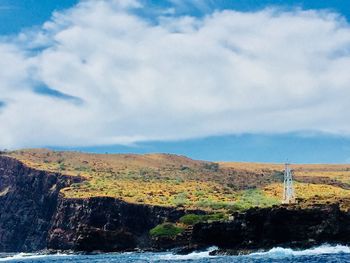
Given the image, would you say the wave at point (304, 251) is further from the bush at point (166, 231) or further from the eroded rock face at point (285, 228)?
the bush at point (166, 231)

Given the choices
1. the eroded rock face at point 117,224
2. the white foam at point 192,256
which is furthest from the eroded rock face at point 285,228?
the eroded rock face at point 117,224

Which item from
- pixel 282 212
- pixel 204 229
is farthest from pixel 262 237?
Result: pixel 204 229

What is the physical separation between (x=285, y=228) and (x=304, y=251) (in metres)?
8.21

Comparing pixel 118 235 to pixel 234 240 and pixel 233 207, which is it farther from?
pixel 234 240

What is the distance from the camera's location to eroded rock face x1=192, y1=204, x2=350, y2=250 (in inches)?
4505

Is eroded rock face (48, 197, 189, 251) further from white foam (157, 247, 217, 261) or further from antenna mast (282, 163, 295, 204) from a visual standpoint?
white foam (157, 247, 217, 261)

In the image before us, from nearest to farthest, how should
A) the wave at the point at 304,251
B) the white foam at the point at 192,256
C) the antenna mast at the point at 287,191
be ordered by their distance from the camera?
the wave at the point at 304,251 → the white foam at the point at 192,256 → the antenna mast at the point at 287,191

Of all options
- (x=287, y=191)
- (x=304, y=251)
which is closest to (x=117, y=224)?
(x=287, y=191)

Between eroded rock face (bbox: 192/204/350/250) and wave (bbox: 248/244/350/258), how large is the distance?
1943mm

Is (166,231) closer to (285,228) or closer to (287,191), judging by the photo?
(287,191)

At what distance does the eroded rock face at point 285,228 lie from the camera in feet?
375

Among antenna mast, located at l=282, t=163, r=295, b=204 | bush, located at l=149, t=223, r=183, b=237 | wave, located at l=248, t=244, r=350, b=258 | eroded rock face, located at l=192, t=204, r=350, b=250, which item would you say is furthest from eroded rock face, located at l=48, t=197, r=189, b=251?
wave, located at l=248, t=244, r=350, b=258

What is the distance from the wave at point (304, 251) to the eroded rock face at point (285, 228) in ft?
6.37

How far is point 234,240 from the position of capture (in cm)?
12594
